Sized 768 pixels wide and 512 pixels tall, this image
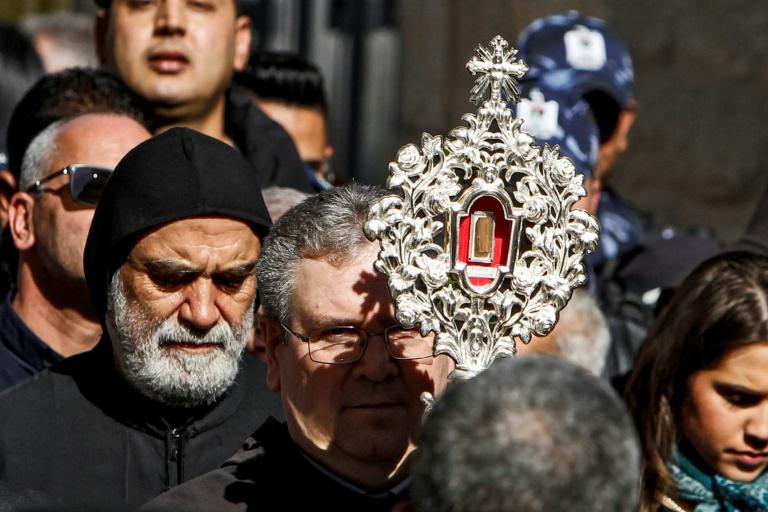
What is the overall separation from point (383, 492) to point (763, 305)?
1140mm

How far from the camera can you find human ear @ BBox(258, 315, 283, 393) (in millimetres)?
3621

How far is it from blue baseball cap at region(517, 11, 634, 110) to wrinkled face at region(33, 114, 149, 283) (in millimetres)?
1665

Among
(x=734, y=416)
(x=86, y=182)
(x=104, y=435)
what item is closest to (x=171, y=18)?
(x=86, y=182)

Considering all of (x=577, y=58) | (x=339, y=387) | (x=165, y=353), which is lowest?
(x=165, y=353)

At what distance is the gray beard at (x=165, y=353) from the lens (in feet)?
13.0

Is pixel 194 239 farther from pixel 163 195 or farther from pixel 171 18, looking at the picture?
pixel 171 18

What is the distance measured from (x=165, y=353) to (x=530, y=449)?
1.67 metres

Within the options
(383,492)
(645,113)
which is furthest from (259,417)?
(645,113)

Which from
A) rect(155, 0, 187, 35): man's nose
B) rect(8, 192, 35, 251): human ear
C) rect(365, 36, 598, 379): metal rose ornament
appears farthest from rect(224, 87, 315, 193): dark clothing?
rect(365, 36, 598, 379): metal rose ornament

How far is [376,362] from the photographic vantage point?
3.45m

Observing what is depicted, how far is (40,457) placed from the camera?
395 centimetres

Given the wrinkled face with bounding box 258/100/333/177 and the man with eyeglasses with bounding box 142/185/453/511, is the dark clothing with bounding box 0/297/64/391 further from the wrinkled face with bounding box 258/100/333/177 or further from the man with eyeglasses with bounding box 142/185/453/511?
the wrinkled face with bounding box 258/100/333/177

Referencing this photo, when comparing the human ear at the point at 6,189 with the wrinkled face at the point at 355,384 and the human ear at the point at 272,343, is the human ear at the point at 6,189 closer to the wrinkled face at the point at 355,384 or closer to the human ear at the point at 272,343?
the human ear at the point at 272,343

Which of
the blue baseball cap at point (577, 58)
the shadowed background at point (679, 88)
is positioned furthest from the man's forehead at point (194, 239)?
the shadowed background at point (679, 88)
